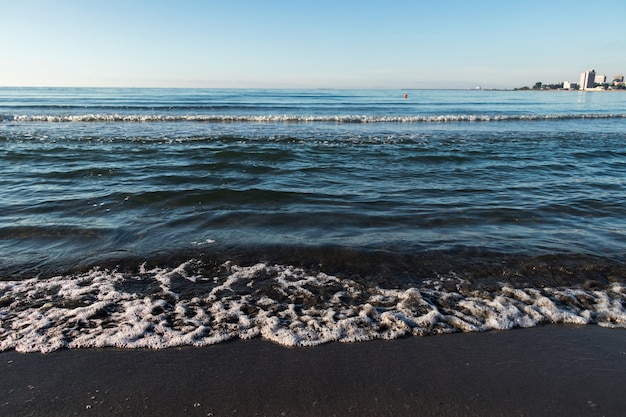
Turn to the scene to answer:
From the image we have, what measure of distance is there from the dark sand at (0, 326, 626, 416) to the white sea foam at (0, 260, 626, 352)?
17cm

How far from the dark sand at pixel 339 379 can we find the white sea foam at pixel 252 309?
0.17 m

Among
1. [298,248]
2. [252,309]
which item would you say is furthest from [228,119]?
[252,309]

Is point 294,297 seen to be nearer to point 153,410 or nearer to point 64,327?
point 153,410

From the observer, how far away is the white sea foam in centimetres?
346

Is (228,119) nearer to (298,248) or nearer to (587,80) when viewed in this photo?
(298,248)

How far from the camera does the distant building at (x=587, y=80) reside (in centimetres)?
15952

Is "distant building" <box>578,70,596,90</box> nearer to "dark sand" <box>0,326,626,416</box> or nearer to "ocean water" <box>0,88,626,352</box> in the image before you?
"ocean water" <box>0,88,626,352</box>

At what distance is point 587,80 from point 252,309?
200090 mm

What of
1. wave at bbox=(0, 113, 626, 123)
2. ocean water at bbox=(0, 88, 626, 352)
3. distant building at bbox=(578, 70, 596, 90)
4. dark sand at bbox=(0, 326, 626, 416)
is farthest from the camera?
distant building at bbox=(578, 70, 596, 90)

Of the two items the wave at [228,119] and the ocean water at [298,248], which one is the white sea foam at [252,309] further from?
the wave at [228,119]

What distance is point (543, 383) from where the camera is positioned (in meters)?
2.85

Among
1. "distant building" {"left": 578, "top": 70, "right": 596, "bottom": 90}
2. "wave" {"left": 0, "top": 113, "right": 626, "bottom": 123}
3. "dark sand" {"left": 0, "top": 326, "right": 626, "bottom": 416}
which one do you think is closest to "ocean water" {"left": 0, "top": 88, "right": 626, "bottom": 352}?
"dark sand" {"left": 0, "top": 326, "right": 626, "bottom": 416}

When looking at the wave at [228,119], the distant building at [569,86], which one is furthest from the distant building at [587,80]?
the wave at [228,119]

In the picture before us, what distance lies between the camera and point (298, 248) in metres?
5.45
